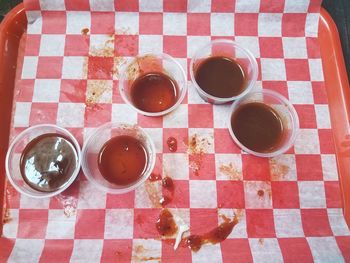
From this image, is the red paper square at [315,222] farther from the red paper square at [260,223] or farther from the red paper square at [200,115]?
the red paper square at [200,115]

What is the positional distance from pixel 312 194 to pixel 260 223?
30 centimetres

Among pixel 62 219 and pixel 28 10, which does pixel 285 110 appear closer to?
pixel 62 219

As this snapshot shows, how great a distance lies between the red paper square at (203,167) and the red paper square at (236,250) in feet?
1.02

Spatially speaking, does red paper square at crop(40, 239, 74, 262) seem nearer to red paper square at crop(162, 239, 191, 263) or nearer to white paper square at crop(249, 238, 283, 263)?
red paper square at crop(162, 239, 191, 263)

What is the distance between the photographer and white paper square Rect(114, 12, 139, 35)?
1904 mm

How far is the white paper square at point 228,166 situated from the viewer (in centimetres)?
166

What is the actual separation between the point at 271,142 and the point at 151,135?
1.98 ft

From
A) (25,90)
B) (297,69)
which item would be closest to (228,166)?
(297,69)

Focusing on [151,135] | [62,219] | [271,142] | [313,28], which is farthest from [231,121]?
[62,219]

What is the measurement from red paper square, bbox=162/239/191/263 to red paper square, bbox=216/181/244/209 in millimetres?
271

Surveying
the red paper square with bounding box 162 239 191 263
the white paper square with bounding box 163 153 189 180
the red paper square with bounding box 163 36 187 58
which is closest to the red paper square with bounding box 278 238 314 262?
the red paper square with bounding box 162 239 191 263

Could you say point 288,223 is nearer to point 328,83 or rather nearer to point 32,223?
point 328,83

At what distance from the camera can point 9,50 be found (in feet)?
5.95

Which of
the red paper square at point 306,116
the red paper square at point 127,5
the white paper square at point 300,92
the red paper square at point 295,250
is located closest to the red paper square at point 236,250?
the red paper square at point 295,250
